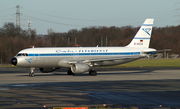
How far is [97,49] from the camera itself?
37.7 m

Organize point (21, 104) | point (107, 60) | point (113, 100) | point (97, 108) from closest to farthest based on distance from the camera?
point (97, 108) → point (21, 104) → point (113, 100) → point (107, 60)

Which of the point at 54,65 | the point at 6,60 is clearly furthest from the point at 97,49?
the point at 6,60

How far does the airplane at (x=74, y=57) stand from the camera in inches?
1346

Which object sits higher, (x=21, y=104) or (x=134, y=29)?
(x=134, y=29)

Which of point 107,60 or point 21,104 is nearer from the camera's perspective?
point 21,104

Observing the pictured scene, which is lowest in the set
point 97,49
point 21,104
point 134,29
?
point 21,104

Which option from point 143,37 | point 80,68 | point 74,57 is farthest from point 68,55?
point 143,37

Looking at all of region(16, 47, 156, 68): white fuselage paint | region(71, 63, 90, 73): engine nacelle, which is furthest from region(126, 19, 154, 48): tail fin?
region(71, 63, 90, 73): engine nacelle

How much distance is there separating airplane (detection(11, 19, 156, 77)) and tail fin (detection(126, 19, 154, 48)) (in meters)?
0.89

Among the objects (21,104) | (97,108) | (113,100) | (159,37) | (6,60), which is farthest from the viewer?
(159,37)

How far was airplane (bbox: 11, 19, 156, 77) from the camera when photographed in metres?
34.2

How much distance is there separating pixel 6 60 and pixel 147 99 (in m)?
55.7

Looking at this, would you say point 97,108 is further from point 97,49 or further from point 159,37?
point 159,37

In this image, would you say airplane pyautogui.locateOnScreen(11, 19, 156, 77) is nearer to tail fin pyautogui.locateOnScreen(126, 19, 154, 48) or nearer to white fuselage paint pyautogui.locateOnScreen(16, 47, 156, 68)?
Answer: white fuselage paint pyautogui.locateOnScreen(16, 47, 156, 68)
